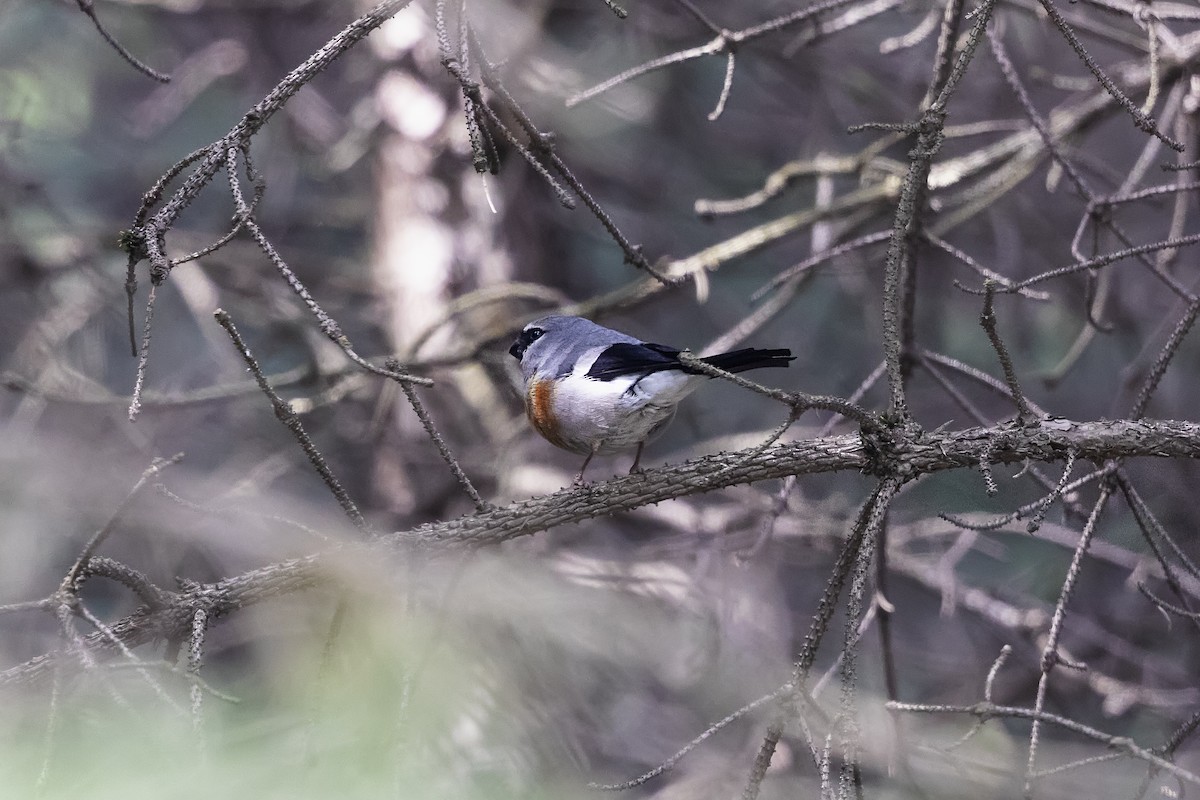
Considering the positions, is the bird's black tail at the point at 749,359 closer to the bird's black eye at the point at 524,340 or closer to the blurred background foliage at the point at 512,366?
the blurred background foliage at the point at 512,366

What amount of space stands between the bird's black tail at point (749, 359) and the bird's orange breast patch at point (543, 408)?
993 millimetres

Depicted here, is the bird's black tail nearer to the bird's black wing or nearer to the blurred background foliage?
the bird's black wing

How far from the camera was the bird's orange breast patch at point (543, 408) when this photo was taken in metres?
3.52

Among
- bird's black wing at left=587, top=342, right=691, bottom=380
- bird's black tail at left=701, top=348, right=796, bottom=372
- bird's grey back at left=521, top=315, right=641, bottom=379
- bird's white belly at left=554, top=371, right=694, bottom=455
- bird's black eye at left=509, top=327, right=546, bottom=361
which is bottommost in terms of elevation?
bird's black tail at left=701, top=348, right=796, bottom=372

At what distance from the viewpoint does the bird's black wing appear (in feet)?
10.7

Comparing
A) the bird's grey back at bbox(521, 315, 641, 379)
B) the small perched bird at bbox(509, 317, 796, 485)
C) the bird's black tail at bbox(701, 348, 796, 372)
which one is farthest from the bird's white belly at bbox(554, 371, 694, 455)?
the bird's black tail at bbox(701, 348, 796, 372)

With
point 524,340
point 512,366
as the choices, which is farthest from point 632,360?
point 512,366

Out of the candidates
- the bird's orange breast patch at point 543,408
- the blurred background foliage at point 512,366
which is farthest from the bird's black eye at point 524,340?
the bird's orange breast patch at point 543,408

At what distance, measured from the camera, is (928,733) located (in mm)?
4957

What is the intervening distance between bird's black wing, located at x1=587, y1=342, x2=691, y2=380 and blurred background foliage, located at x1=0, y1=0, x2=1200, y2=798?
0.79 feet

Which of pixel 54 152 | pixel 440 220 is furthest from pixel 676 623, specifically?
pixel 54 152

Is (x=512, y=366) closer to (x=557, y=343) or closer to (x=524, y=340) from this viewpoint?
(x=524, y=340)

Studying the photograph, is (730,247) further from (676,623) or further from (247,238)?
(247,238)

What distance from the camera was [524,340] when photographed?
165 inches
